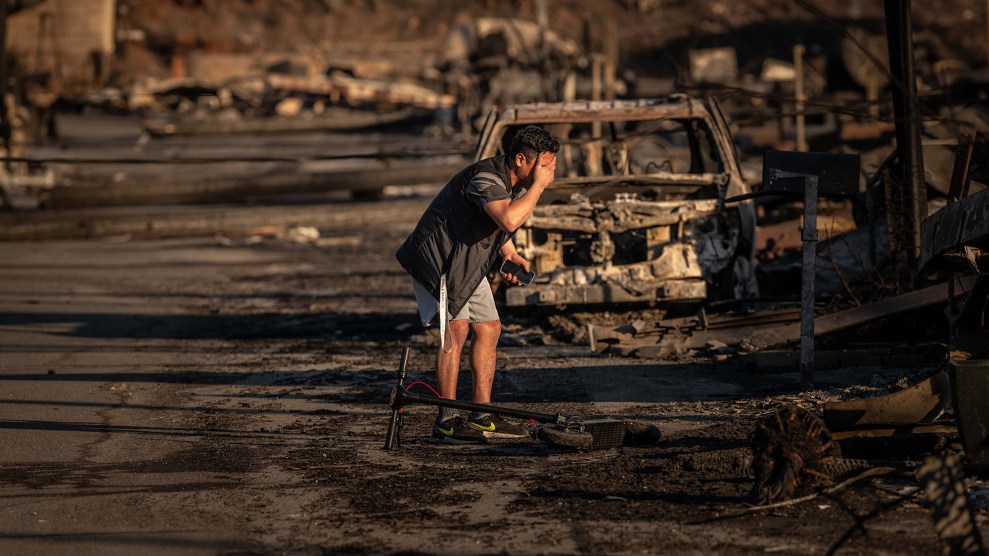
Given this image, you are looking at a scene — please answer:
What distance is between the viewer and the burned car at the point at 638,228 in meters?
10.0

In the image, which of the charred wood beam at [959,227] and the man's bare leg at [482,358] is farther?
the man's bare leg at [482,358]

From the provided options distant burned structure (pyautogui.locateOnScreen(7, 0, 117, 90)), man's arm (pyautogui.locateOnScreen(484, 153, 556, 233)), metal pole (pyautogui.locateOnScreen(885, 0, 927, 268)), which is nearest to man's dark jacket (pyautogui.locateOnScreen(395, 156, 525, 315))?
man's arm (pyautogui.locateOnScreen(484, 153, 556, 233))

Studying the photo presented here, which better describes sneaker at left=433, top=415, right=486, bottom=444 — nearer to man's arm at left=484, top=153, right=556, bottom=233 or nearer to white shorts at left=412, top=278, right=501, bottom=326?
white shorts at left=412, top=278, right=501, bottom=326

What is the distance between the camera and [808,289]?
8.01 metres

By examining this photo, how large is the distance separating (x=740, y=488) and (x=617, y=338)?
4.05 m

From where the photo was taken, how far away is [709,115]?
10.8 metres

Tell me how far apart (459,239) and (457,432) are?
106cm

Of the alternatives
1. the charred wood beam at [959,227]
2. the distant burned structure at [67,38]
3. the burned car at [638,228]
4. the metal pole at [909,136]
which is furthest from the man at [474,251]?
the distant burned structure at [67,38]

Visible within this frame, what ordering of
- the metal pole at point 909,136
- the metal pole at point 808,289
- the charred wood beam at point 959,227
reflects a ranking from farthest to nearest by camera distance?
1. the metal pole at point 909,136
2. the metal pole at point 808,289
3. the charred wood beam at point 959,227

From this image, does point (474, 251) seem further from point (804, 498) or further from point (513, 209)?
point (804, 498)

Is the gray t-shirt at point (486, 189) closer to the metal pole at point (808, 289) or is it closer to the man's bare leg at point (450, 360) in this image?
the man's bare leg at point (450, 360)

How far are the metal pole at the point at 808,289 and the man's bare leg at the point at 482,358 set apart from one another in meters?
2.11

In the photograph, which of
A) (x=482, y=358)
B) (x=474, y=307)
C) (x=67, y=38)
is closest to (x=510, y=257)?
(x=474, y=307)

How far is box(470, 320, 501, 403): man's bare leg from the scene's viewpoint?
23.2 feet
